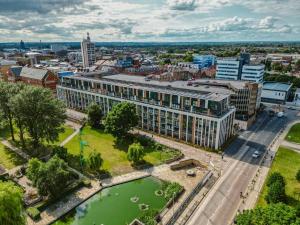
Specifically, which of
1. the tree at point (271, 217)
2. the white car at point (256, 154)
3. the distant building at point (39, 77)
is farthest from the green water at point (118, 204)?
the distant building at point (39, 77)

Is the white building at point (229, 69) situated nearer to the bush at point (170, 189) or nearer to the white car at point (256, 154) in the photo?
the white car at point (256, 154)

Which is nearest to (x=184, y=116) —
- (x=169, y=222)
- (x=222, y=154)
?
(x=222, y=154)

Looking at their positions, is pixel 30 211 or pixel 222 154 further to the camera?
pixel 222 154

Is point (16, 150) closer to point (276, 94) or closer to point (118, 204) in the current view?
point (118, 204)

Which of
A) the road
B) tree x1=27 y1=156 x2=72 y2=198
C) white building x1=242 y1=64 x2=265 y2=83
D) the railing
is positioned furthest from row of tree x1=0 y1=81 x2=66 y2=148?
white building x1=242 y1=64 x2=265 y2=83

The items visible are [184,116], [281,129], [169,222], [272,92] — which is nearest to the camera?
[169,222]

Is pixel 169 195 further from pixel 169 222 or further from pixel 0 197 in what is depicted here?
pixel 0 197
